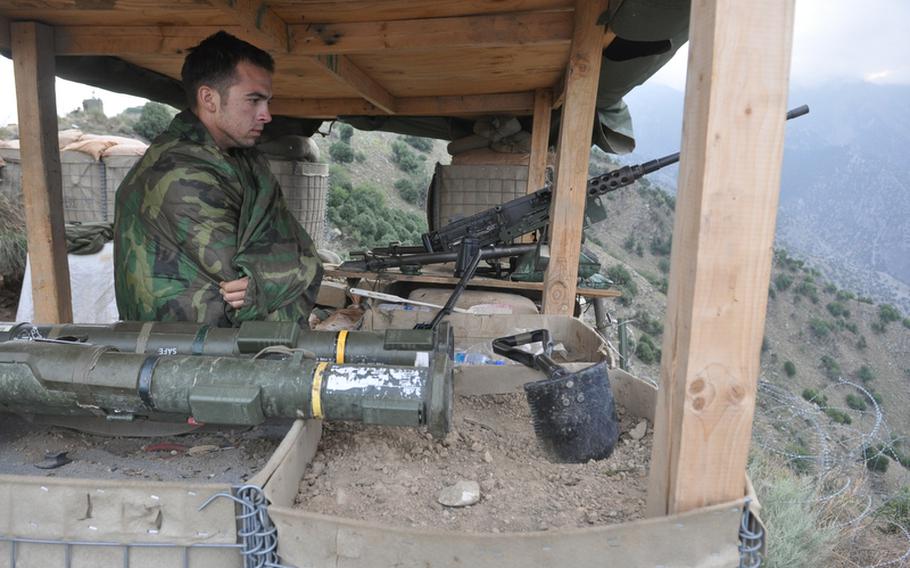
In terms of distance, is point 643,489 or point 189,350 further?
point 189,350

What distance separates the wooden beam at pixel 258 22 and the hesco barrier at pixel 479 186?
2853 millimetres

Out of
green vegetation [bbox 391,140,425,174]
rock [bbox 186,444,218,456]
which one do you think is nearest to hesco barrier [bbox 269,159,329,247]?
rock [bbox 186,444,218,456]

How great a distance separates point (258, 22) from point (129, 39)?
2.81 ft

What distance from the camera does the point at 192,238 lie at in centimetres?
216

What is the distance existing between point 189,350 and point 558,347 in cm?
152

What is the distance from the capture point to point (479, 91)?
536 centimetres

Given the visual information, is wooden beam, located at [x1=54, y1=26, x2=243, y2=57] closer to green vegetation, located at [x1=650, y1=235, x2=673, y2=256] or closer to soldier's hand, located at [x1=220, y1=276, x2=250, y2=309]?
soldier's hand, located at [x1=220, y1=276, x2=250, y2=309]

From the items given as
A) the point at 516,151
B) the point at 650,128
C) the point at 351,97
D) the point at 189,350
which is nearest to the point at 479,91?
the point at 516,151

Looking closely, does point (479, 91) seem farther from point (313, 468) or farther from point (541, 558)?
point (541, 558)

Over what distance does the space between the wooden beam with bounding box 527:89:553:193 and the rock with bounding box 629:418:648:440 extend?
3859 mm

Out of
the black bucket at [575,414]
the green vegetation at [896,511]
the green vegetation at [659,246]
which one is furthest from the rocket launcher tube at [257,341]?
the green vegetation at [659,246]

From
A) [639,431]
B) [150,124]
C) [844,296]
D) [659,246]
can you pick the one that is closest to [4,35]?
[639,431]

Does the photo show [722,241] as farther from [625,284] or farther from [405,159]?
[405,159]

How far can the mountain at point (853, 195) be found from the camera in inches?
1432
